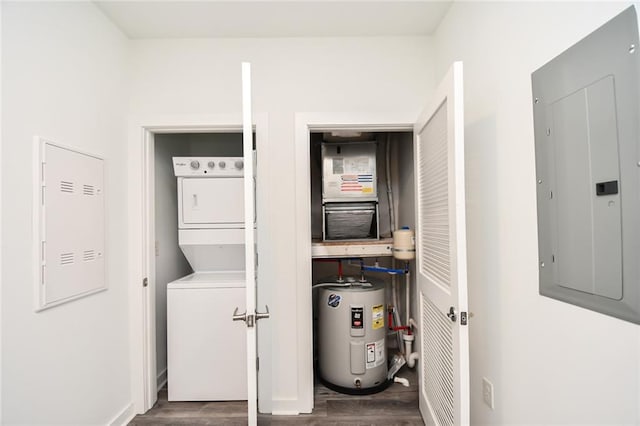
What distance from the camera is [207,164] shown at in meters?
2.13

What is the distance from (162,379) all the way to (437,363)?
6.76 feet

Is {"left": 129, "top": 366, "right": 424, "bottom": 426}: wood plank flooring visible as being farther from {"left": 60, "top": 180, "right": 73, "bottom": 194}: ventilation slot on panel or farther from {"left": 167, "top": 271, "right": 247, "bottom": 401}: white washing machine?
{"left": 60, "top": 180, "right": 73, "bottom": 194}: ventilation slot on panel

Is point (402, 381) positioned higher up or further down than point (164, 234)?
further down

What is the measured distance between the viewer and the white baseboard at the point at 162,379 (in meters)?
2.23

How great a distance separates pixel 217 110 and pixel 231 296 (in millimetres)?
1270

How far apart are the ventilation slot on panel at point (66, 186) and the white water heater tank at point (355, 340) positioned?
1692 millimetres

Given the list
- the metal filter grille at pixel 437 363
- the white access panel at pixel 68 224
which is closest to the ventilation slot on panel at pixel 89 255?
the white access panel at pixel 68 224

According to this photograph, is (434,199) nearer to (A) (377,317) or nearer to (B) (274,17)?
(A) (377,317)

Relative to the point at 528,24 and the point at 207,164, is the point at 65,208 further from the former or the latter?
the point at 528,24

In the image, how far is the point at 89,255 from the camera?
5.13ft

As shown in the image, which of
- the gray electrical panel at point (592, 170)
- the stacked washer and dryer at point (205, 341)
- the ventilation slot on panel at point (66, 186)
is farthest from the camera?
the stacked washer and dryer at point (205, 341)

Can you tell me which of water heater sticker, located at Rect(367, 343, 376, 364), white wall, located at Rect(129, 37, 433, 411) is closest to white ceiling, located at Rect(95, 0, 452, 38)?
white wall, located at Rect(129, 37, 433, 411)

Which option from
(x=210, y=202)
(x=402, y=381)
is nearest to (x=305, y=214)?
(x=210, y=202)

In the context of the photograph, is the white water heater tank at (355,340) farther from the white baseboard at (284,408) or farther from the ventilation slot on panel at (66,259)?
the ventilation slot on panel at (66,259)
